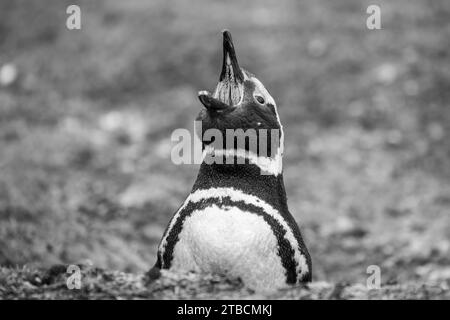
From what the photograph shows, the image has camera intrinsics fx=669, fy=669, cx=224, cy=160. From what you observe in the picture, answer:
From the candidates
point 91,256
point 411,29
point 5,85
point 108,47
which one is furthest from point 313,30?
point 91,256

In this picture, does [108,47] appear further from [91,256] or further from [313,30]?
[91,256]

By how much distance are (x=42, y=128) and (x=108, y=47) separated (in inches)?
104

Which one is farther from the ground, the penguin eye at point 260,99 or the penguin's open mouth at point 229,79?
the penguin's open mouth at point 229,79

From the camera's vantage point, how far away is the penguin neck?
3732 mm

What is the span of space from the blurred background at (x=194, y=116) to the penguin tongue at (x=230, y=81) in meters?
2.95

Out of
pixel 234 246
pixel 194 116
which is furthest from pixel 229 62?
pixel 194 116

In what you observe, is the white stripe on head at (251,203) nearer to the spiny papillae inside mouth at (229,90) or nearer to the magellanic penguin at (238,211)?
the magellanic penguin at (238,211)

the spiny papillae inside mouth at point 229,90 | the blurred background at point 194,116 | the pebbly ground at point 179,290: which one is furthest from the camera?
the blurred background at point 194,116

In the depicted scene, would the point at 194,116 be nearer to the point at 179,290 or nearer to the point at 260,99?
the point at 260,99

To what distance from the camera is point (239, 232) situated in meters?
3.53

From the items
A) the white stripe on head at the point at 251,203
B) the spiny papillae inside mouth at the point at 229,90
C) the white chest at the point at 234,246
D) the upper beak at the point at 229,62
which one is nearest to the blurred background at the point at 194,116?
the white stripe on head at the point at 251,203

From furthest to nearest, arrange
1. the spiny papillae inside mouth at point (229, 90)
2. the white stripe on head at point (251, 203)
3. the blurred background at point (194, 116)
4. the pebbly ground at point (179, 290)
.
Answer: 1. the blurred background at point (194, 116)
2. the spiny papillae inside mouth at point (229, 90)
3. the white stripe on head at point (251, 203)
4. the pebbly ground at point (179, 290)

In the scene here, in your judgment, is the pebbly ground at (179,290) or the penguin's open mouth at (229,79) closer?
the pebbly ground at (179,290)

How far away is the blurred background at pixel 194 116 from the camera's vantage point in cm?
720
